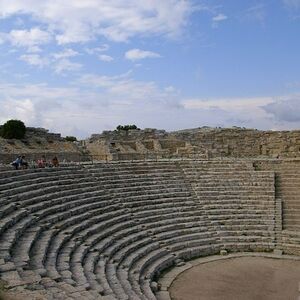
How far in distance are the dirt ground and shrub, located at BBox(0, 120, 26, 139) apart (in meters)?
23.2

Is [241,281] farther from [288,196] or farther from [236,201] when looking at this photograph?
[288,196]

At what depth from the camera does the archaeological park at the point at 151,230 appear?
9.62 m

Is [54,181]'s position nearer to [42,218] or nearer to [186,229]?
[42,218]

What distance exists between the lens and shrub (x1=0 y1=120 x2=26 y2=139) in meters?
33.4

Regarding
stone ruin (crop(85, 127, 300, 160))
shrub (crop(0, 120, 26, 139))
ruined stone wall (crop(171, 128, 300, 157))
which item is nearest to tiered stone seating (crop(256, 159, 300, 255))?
stone ruin (crop(85, 127, 300, 160))

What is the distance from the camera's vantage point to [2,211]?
448 inches

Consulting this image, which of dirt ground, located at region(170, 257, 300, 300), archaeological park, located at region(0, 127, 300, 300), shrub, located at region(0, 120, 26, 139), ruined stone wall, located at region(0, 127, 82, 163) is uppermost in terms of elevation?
shrub, located at region(0, 120, 26, 139)

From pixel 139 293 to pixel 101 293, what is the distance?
1.82m

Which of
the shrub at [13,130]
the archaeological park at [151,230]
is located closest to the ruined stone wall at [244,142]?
the archaeological park at [151,230]

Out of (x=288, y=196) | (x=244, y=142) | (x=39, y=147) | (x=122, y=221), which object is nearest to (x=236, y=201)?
(x=288, y=196)

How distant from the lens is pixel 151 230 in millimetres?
15227

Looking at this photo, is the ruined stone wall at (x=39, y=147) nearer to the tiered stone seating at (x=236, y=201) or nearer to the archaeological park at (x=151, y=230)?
the archaeological park at (x=151, y=230)

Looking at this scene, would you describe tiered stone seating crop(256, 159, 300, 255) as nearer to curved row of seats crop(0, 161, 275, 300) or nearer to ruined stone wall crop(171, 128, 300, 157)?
curved row of seats crop(0, 161, 275, 300)

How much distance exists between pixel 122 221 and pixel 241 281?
4.49 m
